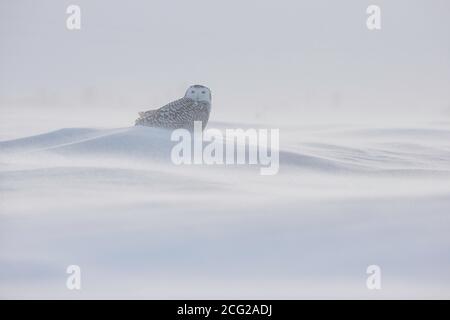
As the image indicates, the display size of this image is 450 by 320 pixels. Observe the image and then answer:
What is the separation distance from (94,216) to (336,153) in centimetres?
146

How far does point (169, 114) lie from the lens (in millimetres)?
4898

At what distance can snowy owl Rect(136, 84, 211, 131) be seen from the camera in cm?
486

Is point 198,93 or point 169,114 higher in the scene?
point 198,93

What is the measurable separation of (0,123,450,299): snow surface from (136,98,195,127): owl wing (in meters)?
0.20

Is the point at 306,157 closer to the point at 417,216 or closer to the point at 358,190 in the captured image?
the point at 358,190

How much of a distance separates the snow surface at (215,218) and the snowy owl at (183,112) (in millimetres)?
210

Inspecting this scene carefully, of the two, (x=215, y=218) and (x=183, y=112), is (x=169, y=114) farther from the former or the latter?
(x=215, y=218)

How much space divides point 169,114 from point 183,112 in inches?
4.1

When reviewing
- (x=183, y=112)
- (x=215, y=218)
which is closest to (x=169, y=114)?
(x=183, y=112)

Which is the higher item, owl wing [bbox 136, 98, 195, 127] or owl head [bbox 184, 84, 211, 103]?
owl head [bbox 184, 84, 211, 103]

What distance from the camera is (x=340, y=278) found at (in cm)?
368

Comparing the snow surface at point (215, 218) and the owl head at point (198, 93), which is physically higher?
the owl head at point (198, 93)

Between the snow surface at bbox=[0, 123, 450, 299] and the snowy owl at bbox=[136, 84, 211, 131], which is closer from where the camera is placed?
the snow surface at bbox=[0, 123, 450, 299]

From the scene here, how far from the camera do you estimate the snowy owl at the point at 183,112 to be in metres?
4.86
